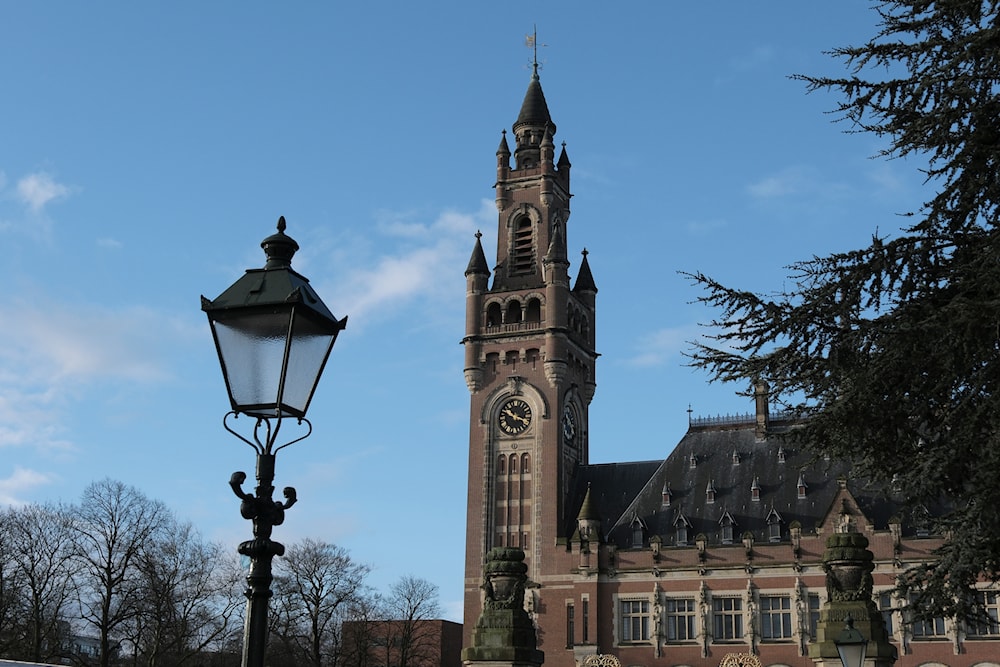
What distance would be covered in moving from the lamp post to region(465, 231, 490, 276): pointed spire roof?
6309 centimetres

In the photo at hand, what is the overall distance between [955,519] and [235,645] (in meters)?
63.3

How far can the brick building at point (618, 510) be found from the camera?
189 ft

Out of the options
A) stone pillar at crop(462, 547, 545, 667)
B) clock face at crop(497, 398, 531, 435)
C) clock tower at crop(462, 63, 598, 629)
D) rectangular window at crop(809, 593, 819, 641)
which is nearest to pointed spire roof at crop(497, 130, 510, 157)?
clock tower at crop(462, 63, 598, 629)

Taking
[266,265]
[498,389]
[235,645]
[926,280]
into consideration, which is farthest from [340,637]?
[266,265]

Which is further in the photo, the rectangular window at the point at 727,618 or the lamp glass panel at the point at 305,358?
the rectangular window at the point at 727,618

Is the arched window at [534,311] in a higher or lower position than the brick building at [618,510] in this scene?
higher

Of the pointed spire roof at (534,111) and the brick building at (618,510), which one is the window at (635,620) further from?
the pointed spire roof at (534,111)

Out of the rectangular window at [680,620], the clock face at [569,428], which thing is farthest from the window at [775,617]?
the clock face at [569,428]

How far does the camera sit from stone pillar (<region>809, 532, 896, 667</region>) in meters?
15.8

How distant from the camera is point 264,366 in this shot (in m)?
6.80

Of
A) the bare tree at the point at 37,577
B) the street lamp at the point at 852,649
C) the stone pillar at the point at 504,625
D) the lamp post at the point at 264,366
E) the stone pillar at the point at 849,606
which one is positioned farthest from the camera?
the bare tree at the point at 37,577

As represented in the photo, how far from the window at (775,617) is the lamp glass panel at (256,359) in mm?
55075

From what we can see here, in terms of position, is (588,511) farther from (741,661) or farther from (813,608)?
(813,608)

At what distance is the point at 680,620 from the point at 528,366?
17.1 meters
